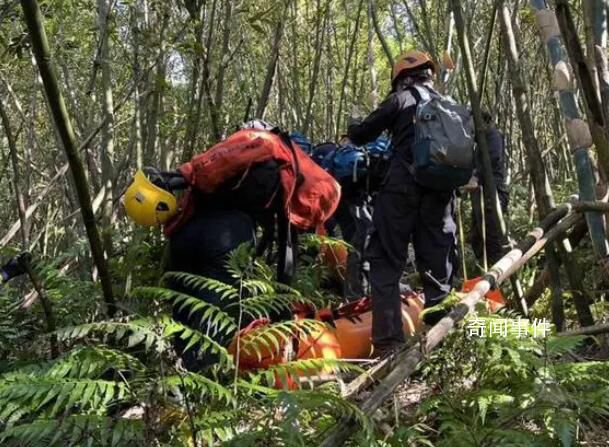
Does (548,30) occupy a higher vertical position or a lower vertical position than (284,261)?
higher

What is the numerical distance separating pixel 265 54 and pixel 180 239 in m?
8.68

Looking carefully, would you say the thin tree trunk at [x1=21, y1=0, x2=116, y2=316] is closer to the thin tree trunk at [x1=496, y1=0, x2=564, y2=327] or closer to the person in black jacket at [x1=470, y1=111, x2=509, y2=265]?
the thin tree trunk at [x1=496, y1=0, x2=564, y2=327]

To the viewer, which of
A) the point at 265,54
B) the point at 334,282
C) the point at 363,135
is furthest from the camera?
the point at 265,54

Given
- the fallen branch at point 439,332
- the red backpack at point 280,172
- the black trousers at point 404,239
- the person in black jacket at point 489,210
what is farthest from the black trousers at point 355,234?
the fallen branch at point 439,332

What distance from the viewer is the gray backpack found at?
3.39m

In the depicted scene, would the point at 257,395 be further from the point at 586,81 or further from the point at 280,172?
the point at 586,81

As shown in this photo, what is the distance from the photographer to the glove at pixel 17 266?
2.85 m

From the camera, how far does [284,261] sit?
331cm

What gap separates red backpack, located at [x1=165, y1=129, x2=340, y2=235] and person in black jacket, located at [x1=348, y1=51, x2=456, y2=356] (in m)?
0.38

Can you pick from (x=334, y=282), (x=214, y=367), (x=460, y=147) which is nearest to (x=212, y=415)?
(x=214, y=367)

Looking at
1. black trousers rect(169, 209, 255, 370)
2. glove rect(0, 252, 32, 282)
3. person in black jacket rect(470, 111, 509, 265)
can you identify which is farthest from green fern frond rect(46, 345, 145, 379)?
person in black jacket rect(470, 111, 509, 265)

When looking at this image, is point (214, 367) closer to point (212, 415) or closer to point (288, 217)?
point (212, 415)

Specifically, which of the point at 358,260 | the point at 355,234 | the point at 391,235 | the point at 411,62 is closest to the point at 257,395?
the point at 391,235

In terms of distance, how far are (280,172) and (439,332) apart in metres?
1.19
